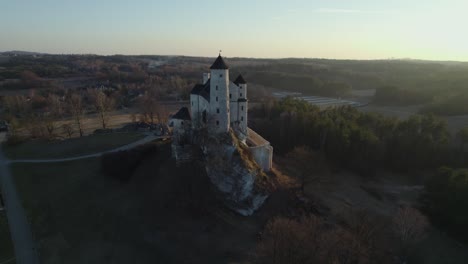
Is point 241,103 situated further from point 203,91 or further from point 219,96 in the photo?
point 203,91

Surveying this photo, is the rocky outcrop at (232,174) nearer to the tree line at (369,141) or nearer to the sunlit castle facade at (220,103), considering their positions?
the sunlit castle facade at (220,103)

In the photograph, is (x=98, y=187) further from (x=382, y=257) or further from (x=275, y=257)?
(x=382, y=257)

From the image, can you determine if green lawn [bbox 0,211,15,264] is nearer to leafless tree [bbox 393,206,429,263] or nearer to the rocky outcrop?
the rocky outcrop

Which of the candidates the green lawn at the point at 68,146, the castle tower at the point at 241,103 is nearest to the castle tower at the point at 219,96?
the castle tower at the point at 241,103

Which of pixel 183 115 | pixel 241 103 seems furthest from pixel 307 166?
pixel 183 115

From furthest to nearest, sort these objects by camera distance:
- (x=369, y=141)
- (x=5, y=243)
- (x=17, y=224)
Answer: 1. (x=369, y=141)
2. (x=17, y=224)
3. (x=5, y=243)
